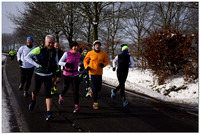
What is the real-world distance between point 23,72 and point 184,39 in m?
7.77

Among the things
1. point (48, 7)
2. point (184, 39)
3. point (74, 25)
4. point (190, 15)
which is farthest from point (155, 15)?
point (184, 39)

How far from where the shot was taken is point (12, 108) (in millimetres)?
→ 5438

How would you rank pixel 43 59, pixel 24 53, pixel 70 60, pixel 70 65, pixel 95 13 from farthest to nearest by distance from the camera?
pixel 95 13 < pixel 24 53 < pixel 70 60 < pixel 70 65 < pixel 43 59

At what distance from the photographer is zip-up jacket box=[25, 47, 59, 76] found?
4.64 m

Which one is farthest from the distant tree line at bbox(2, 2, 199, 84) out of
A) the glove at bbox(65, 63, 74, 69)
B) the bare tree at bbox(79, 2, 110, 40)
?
the glove at bbox(65, 63, 74, 69)

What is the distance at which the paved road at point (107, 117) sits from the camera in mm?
4129

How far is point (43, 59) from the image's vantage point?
4.68 m

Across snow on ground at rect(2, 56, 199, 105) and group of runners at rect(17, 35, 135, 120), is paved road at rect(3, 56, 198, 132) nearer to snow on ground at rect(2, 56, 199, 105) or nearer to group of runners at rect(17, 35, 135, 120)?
group of runners at rect(17, 35, 135, 120)

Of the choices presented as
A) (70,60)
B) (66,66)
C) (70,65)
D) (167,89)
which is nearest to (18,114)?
(66,66)

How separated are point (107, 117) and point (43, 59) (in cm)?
229

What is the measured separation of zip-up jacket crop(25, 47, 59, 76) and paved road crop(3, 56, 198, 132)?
1.23m

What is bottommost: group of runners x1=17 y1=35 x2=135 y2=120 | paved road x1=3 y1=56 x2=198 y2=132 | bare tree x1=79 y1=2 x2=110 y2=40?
paved road x1=3 y1=56 x2=198 y2=132

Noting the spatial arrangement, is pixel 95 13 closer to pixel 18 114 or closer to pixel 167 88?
pixel 167 88

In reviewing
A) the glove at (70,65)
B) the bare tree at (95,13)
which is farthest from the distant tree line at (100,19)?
the glove at (70,65)
